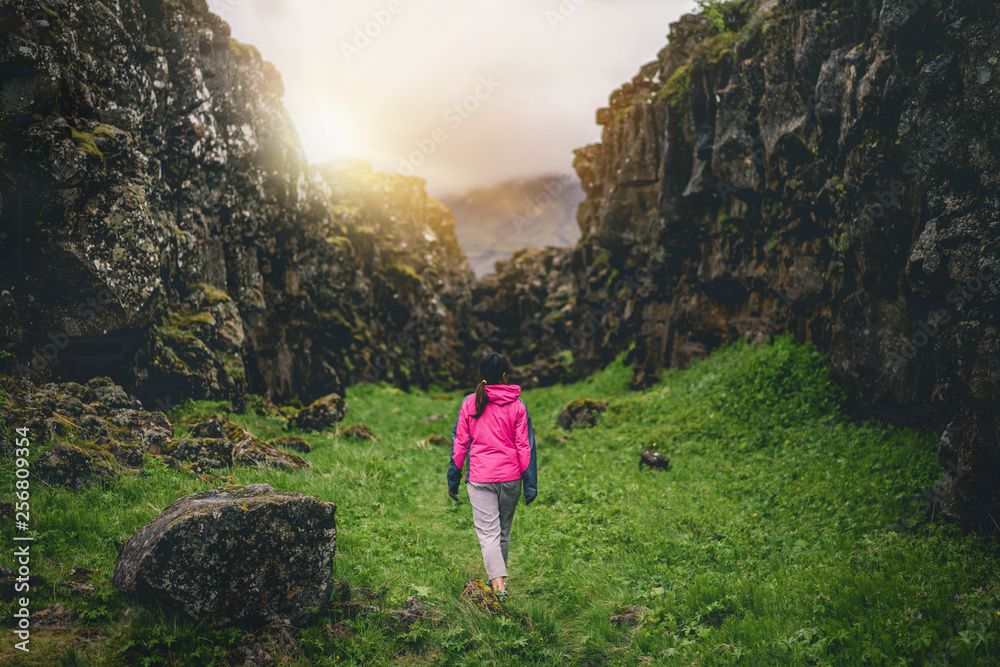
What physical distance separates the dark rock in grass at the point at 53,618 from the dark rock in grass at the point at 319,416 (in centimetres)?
1309

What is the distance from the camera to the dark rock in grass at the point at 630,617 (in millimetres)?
6379

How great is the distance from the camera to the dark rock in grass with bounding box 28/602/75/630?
4.96 metres

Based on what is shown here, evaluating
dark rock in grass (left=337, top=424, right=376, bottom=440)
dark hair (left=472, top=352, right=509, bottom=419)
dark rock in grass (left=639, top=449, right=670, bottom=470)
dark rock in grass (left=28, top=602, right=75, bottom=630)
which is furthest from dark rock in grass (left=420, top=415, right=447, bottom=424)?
dark rock in grass (left=28, top=602, right=75, bottom=630)

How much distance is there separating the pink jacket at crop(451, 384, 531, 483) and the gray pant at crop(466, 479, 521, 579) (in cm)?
16

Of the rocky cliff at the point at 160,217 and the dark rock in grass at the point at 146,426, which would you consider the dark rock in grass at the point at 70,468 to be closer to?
the dark rock in grass at the point at 146,426

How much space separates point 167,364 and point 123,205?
4637 mm

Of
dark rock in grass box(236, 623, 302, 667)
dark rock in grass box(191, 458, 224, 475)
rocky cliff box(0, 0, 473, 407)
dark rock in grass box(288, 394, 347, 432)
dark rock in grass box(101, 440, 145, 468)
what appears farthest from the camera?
dark rock in grass box(288, 394, 347, 432)

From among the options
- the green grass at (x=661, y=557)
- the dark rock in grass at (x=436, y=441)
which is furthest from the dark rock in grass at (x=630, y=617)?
the dark rock in grass at (x=436, y=441)

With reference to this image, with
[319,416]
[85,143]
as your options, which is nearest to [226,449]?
[319,416]

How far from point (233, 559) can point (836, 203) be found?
1655 cm

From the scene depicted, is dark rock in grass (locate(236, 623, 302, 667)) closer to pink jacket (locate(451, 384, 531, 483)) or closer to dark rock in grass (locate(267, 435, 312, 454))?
pink jacket (locate(451, 384, 531, 483))

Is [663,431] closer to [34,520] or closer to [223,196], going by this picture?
[34,520]

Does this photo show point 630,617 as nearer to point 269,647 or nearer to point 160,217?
point 269,647

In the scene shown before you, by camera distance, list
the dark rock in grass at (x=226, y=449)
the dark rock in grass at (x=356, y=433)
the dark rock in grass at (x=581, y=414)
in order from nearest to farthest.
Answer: the dark rock in grass at (x=226, y=449)
the dark rock in grass at (x=356, y=433)
the dark rock in grass at (x=581, y=414)
